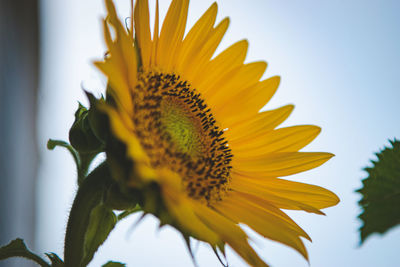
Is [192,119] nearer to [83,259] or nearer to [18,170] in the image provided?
[83,259]

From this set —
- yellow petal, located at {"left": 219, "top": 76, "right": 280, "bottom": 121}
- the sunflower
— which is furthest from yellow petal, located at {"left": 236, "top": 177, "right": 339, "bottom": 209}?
yellow petal, located at {"left": 219, "top": 76, "right": 280, "bottom": 121}

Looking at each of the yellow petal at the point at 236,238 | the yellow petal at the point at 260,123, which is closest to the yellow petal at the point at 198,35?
the yellow petal at the point at 260,123

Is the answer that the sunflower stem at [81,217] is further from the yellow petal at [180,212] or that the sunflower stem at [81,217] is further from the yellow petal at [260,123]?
the yellow petal at [260,123]

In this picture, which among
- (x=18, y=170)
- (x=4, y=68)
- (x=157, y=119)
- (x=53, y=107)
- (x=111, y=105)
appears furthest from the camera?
(x=53, y=107)

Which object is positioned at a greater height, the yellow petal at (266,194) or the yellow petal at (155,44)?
the yellow petal at (155,44)

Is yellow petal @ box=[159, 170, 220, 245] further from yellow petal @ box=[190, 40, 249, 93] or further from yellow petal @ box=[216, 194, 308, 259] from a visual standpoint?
yellow petal @ box=[190, 40, 249, 93]

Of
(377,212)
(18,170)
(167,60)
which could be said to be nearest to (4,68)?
(18,170)
